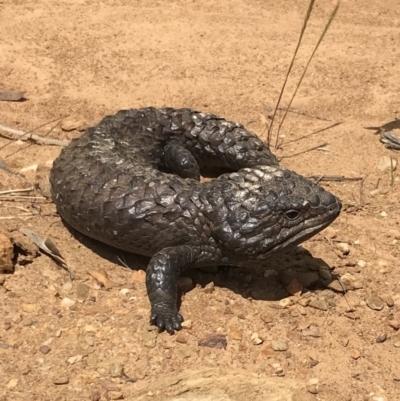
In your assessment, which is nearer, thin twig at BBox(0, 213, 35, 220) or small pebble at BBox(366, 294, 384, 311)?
small pebble at BBox(366, 294, 384, 311)

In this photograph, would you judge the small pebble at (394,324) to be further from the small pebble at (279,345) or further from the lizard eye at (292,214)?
the lizard eye at (292,214)

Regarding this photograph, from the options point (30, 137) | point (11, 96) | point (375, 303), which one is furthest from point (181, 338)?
point (11, 96)

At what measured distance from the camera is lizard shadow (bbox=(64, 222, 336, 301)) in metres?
4.93

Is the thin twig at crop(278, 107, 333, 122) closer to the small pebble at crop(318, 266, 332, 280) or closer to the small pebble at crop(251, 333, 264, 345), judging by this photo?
the small pebble at crop(318, 266, 332, 280)

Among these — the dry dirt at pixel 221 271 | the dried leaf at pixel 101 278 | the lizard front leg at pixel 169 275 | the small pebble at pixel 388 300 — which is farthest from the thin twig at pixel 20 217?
the small pebble at pixel 388 300

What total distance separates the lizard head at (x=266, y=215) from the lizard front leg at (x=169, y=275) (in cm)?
17

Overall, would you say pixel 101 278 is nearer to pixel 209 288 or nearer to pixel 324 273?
pixel 209 288

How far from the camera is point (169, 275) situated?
467cm

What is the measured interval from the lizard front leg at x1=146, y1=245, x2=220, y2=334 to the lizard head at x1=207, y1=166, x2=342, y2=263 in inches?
6.5

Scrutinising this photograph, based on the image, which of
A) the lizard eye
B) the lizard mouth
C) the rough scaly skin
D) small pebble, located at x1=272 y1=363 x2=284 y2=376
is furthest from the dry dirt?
the lizard eye

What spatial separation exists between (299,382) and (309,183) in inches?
53.6

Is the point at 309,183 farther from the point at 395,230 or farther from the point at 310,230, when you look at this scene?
the point at 395,230

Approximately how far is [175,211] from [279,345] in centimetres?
113

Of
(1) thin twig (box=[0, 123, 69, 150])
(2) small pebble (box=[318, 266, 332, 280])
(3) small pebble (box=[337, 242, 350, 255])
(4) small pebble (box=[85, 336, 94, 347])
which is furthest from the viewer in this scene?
(1) thin twig (box=[0, 123, 69, 150])
